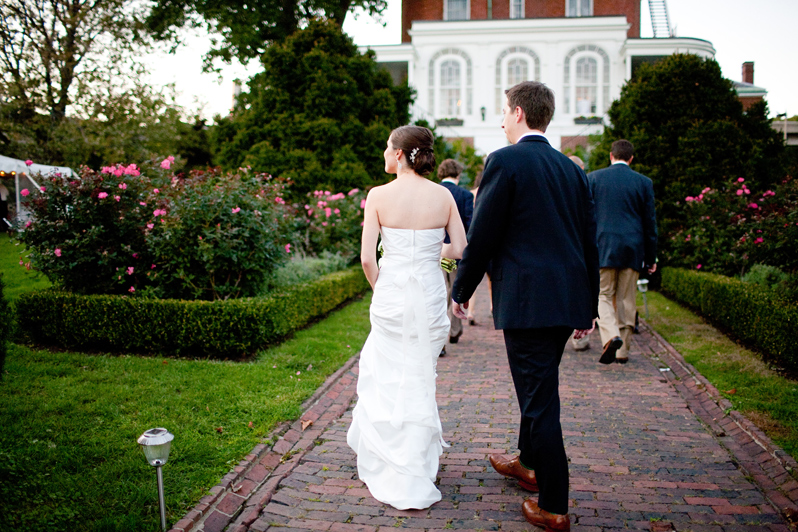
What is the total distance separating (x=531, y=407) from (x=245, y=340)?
412 centimetres

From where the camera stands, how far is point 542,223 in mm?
3105

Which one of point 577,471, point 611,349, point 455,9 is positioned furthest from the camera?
point 455,9

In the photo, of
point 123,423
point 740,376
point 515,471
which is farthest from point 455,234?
point 740,376

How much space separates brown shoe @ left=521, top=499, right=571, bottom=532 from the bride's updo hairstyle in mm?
2191

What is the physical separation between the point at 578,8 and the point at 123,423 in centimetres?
2801

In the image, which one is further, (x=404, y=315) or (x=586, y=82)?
(x=586, y=82)

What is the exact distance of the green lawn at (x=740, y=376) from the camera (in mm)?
4547

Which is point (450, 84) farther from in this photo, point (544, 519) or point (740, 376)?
point (544, 519)

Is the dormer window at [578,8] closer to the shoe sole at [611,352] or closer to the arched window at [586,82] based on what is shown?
the arched window at [586,82]

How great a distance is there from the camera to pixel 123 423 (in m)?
4.41

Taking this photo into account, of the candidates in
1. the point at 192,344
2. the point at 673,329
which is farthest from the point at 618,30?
the point at 192,344

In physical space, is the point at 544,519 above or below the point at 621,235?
below

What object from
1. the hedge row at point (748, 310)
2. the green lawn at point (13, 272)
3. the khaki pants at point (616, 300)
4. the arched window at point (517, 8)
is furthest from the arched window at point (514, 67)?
the green lawn at point (13, 272)

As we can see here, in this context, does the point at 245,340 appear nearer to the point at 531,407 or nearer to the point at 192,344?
the point at 192,344
